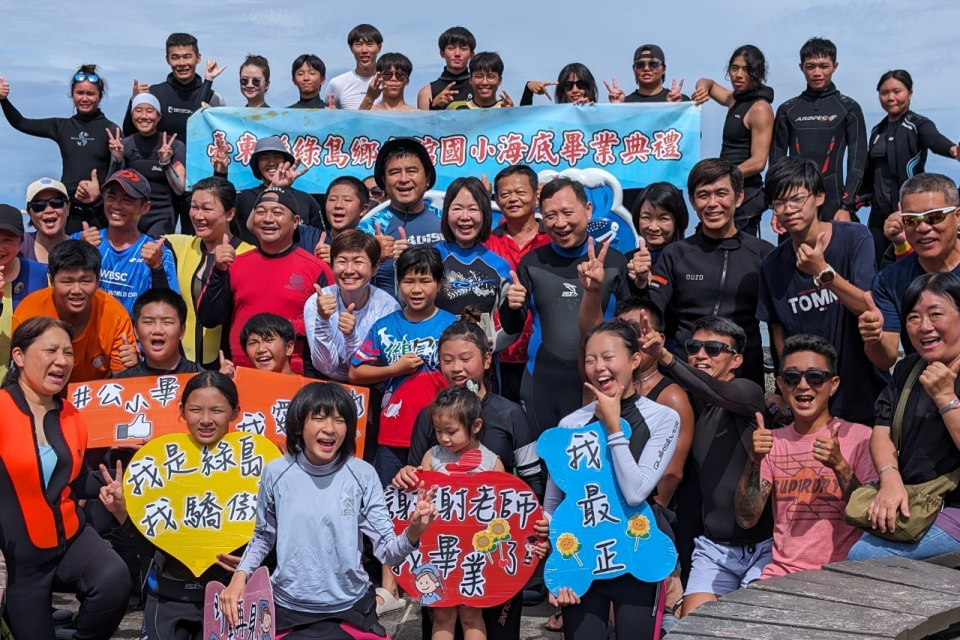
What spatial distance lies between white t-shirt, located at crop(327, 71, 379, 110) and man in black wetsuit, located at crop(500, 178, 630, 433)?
12.8 feet

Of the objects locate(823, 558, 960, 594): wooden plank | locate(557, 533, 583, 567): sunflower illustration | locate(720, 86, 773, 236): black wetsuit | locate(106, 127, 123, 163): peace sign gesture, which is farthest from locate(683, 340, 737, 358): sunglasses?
locate(106, 127, 123, 163): peace sign gesture

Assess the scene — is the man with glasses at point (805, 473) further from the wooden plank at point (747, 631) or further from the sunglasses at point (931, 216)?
the wooden plank at point (747, 631)

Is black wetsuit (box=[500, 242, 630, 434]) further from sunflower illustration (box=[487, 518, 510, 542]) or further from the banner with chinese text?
the banner with chinese text

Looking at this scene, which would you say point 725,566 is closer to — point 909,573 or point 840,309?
point 909,573

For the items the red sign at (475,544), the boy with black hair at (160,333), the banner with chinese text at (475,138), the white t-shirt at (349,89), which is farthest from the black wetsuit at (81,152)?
the red sign at (475,544)

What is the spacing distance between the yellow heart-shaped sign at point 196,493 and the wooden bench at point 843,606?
2.43 m

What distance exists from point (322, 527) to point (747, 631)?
198 cm

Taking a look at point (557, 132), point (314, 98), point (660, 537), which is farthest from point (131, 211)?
point (660, 537)

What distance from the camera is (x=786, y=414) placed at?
5.70 meters

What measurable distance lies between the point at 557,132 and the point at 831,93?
7.29 feet

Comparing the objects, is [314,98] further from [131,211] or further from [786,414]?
[786,414]

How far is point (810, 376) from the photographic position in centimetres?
543

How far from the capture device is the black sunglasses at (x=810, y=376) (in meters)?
5.43

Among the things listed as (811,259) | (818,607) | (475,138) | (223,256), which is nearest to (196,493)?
(223,256)
